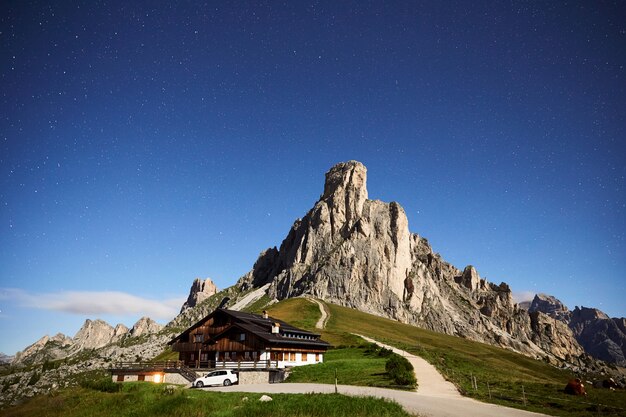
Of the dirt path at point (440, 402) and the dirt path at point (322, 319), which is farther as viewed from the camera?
the dirt path at point (322, 319)

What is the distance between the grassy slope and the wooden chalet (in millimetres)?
7102

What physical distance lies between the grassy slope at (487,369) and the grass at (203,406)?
12.1 meters

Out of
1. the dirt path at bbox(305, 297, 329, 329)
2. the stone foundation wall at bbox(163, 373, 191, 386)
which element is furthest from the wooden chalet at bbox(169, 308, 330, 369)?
the dirt path at bbox(305, 297, 329, 329)

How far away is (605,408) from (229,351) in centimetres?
4630

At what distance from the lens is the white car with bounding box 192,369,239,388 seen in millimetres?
40562

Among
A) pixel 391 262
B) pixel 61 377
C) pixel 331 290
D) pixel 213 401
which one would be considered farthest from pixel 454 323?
pixel 213 401

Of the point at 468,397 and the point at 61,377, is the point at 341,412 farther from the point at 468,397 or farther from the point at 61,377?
the point at 61,377

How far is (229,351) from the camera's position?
5781cm

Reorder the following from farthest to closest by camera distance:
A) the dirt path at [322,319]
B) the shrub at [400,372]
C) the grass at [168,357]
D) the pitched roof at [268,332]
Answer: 1. the dirt path at [322,319]
2. the grass at [168,357]
3. the pitched roof at [268,332]
4. the shrub at [400,372]

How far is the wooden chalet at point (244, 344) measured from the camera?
2137 inches

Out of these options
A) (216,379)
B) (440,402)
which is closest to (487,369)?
(440,402)

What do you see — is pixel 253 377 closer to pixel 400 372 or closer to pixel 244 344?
pixel 244 344

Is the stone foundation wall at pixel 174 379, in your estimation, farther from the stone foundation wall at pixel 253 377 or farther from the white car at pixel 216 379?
the stone foundation wall at pixel 253 377

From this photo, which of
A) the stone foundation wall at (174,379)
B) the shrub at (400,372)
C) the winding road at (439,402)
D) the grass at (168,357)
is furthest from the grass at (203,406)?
the grass at (168,357)
